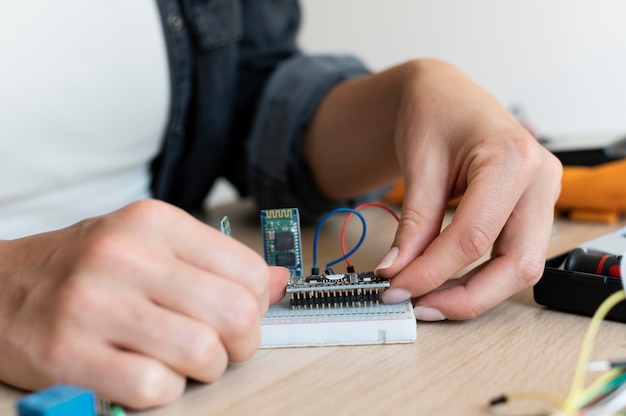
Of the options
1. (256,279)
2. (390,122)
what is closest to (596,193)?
(390,122)

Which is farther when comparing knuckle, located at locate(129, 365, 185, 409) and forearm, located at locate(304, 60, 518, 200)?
forearm, located at locate(304, 60, 518, 200)

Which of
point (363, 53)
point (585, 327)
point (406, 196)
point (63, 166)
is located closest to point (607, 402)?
point (585, 327)

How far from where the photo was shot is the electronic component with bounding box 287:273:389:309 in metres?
0.55

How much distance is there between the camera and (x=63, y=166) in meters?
0.88

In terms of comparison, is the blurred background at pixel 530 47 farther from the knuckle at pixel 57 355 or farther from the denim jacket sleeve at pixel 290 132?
the knuckle at pixel 57 355

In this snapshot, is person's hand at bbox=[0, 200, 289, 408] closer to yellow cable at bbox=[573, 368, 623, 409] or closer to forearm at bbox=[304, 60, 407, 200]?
yellow cable at bbox=[573, 368, 623, 409]

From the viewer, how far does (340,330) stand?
522 mm

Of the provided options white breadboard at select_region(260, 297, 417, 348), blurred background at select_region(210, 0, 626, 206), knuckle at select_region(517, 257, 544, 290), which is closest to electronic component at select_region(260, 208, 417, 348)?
white breadboard at select_region(260, 297, 417, 348)

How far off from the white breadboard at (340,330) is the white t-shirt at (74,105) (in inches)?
18.7

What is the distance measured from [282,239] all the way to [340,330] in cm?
13

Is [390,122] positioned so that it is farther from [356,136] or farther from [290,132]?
[290,132]

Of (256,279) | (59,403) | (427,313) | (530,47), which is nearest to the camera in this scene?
(59,403)

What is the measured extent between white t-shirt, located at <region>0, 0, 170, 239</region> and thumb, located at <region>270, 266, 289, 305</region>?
1.51 feet

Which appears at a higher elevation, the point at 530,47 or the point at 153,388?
the point at 530,47
